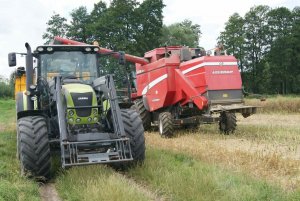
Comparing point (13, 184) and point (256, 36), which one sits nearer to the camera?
point (13, 184)

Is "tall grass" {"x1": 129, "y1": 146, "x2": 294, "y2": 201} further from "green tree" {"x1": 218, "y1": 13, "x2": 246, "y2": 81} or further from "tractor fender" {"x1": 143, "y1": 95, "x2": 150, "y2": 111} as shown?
"green tree" {"x1": 218, "y1": 13, "x2": 246, "y2": 81}

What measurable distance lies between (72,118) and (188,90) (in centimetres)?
647

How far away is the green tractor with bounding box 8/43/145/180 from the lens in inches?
298

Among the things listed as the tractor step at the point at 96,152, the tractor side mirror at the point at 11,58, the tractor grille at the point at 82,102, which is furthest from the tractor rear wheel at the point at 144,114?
the tractor step at the point at 96,152

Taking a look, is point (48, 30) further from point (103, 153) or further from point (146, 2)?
point (103, 153)

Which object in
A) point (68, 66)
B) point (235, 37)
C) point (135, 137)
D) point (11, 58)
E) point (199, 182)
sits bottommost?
point (199, 182)

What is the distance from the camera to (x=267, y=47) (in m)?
58.0

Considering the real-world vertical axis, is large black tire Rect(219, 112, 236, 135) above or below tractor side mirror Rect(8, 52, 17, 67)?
below

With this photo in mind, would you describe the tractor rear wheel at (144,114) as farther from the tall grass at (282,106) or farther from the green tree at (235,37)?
the green tree at (235,37)

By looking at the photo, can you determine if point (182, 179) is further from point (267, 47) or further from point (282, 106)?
point (267, 47)

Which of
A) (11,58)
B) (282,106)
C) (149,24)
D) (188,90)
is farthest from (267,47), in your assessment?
(11,58)

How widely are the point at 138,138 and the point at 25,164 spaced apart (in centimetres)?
207

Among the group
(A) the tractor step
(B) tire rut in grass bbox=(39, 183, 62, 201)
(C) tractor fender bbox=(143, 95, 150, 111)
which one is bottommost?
(B) tire rut in grass bbox=(39, 183, 62, 201)

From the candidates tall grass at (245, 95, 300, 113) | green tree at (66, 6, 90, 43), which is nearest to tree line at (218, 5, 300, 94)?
green tree at (66, 6, 90, 43)
